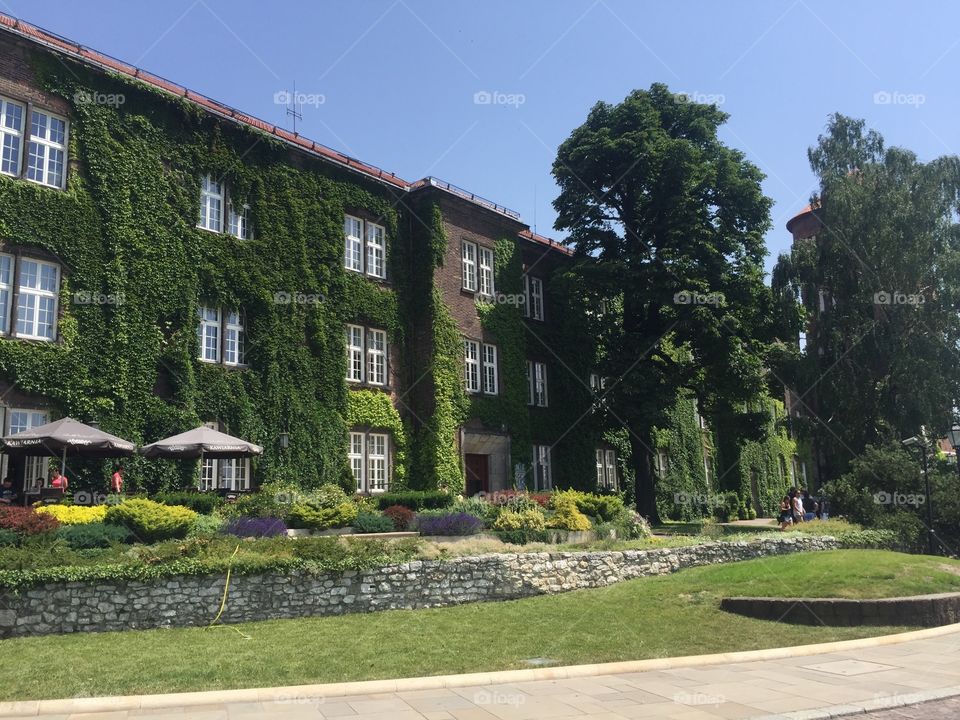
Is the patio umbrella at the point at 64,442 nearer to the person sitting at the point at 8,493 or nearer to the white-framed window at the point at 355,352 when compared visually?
the person sitting at the point at 8,493

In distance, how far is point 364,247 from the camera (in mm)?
29469

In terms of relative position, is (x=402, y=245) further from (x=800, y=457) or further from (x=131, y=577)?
(x=800, y=457)

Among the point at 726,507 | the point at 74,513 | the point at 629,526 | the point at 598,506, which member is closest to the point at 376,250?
the point at 598,506

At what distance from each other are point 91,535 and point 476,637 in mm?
7840

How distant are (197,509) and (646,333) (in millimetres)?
21207

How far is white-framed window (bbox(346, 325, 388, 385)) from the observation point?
28141 mm

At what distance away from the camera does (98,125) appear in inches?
862

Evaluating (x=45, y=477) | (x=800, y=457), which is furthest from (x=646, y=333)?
(x=800, y=457)

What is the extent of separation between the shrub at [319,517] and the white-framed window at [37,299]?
26.6 ft

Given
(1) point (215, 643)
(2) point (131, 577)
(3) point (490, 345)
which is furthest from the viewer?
(3) point (490, 345)

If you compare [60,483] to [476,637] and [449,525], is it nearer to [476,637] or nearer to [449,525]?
[449,525]

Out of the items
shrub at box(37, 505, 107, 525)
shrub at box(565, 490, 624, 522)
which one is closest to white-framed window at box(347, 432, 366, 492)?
shrub at box(565, 490, 624, 522)

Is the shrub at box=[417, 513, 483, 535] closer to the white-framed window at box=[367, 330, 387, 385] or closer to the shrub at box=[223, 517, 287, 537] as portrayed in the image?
the shrub at box=[223, 517, 287, 537]

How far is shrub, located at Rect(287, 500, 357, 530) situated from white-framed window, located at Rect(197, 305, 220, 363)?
6605mm
